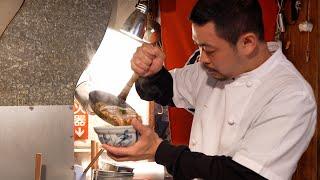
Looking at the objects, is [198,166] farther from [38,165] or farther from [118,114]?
[38,165]

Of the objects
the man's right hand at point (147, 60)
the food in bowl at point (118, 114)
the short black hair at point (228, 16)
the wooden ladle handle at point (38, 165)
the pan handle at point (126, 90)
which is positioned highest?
the short black hair at point (228, 16)

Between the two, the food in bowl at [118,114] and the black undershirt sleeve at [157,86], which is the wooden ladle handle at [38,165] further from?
the black undershirt sleeve at [157,86]

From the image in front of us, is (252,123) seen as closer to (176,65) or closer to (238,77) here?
(238,77)

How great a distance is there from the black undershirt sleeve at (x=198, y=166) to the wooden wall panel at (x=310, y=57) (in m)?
0.88

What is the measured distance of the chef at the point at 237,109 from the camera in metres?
1.64

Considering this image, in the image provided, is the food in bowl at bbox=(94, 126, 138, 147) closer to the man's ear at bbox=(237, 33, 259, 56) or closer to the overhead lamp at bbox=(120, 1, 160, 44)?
the man's ear at bbox=(237, 33, 259, 56)

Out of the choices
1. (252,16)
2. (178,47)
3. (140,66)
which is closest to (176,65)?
(178,47)

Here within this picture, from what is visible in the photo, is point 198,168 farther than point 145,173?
No

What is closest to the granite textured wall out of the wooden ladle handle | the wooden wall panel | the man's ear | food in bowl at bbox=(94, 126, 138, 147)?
the wooden ladle handle

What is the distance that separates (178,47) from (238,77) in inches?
29.3

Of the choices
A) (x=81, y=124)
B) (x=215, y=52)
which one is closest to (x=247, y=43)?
(x=215, y=52)

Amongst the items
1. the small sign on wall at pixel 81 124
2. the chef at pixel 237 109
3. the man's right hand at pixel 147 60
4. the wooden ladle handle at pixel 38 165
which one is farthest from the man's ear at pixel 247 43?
the small sign on wall at pixel 81 124

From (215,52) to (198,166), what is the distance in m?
0.46

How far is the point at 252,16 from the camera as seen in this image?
1768mm
